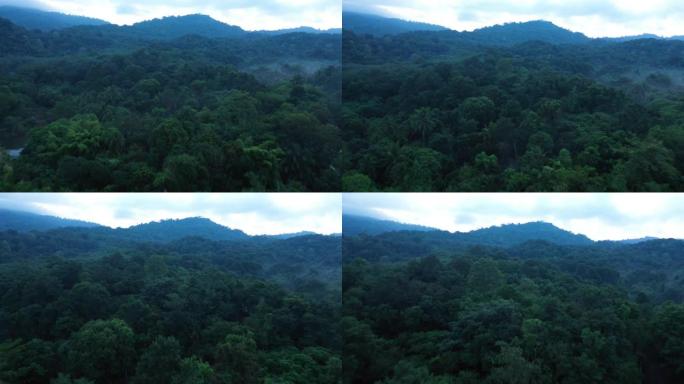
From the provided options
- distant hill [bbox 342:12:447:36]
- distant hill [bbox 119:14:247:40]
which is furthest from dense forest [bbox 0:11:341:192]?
distant hill [bbox 342:12:447:36]

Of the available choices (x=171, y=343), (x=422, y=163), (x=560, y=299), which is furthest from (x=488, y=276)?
(x=171, y=343)

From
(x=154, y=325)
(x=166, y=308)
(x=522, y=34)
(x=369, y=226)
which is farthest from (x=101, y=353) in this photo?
(x=522, y=34)

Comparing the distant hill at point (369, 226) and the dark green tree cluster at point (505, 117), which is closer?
the dark green tree cluster at point (505, 117)

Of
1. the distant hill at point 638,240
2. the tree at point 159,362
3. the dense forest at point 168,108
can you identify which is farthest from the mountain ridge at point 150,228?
the distant hill at point 638,240

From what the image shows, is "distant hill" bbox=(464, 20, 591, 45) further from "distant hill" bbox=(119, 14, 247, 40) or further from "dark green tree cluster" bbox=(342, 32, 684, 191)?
"distant hill" bbox=(119, 14, 247, 40)

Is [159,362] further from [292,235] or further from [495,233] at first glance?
[495,233]

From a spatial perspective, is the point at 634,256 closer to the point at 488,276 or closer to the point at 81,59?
A: the point at 488,276

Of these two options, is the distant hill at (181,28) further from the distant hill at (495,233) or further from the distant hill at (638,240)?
the distant hill at (638,240)
